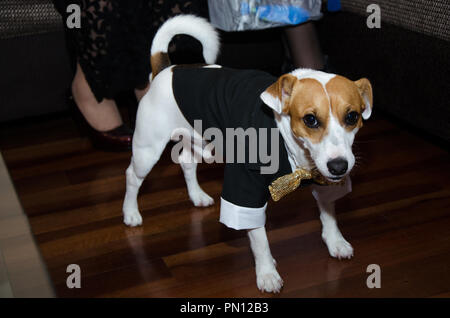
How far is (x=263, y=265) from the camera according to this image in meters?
1.48

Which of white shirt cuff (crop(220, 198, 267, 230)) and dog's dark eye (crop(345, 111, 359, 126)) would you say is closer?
dog's dark eye (crop(345, 111, 359, 126))

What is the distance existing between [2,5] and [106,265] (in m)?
1.40

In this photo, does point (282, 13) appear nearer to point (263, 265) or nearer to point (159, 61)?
point (159, 61)

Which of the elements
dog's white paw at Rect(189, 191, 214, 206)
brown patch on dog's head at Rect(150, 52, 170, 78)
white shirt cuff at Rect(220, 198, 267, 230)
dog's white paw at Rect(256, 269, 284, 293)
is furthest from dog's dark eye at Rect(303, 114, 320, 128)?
dog's white paw at Rect(189, 191, 214, 206)

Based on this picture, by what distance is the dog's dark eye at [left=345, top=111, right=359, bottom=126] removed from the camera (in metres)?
1.25

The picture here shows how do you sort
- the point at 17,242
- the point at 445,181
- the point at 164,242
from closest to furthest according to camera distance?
the point at 17,242 < the point at 164,242 < the point at 445,181

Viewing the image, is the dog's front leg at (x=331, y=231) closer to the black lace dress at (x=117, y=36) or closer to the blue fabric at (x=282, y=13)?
the blue fabric at (x=282, y=13)

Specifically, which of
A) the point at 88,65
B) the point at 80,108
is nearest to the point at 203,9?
the point at 88,65

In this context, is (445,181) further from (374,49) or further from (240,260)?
(240,260)

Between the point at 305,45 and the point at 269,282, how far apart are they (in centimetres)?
117

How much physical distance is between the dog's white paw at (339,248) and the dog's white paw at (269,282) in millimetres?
213

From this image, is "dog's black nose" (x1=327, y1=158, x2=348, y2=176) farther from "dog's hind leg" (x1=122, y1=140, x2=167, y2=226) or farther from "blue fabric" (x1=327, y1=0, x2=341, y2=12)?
"blue fabric" (x1=327, y1=0, x2=341, y2=12)

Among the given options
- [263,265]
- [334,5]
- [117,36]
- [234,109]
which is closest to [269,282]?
[263,265]

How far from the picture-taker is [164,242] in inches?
68.6
